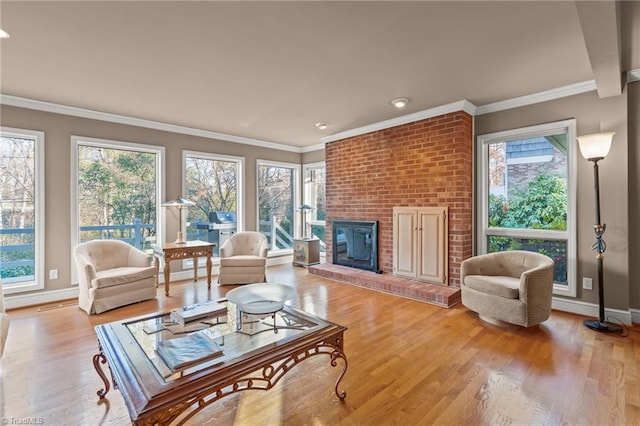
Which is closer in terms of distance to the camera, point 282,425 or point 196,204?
point 282,425

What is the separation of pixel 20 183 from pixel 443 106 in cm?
516

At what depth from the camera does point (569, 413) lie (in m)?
1.71

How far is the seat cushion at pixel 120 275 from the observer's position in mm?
3238

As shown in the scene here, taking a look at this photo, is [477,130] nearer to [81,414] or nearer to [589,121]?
[589,121]

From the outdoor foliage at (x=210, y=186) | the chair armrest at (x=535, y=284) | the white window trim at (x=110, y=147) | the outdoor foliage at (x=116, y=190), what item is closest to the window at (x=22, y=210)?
the white window trim at (x=110, y=147)

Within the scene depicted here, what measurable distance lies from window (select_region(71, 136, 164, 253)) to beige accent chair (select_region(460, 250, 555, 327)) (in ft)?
14.3

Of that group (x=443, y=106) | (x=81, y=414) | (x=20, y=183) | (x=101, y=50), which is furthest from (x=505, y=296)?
(x=20, y=183)

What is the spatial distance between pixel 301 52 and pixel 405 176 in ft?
7.95

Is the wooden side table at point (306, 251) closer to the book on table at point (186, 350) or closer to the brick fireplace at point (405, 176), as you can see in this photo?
the brick fireplace at point (405, 176)

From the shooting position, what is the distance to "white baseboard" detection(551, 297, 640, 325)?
9.59 feet

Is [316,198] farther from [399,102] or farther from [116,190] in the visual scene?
[116,190]

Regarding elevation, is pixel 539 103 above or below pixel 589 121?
above

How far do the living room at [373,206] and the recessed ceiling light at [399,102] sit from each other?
0.25ft

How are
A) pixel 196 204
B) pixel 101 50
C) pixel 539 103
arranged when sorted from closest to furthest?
pixel 101 50 < pixel 539 103 < pixel 196 204
